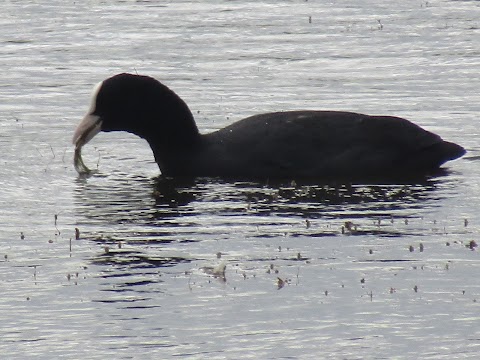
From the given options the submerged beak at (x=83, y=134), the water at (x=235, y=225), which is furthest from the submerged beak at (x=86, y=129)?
the water at (x=235, y=225)

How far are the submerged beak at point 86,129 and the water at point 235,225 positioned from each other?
0.32 meters

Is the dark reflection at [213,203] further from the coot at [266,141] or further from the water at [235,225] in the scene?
the coot at [266,141]

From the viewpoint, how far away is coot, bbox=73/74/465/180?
44.9 feet

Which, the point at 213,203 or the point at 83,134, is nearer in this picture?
the point at 213,203

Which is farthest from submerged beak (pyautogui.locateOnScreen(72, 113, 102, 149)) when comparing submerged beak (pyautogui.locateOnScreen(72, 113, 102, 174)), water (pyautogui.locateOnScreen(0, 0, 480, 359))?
water (pyautogui.locateOnScreen(0, 0, 480, 359))

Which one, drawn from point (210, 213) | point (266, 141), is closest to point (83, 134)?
point (266, 141)

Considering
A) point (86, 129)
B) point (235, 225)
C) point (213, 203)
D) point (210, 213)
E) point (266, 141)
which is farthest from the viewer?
point (86, 129)

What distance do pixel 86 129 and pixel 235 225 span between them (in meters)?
2.96

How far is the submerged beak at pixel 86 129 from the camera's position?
14.2 m

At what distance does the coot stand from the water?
10.4 inches

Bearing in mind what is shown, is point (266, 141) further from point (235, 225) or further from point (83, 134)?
point (235, 225)

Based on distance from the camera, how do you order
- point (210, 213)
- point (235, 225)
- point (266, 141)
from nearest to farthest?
1. point (235, 225)
2. point (210, 213)
3. point (266, 141)

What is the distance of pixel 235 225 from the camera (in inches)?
460

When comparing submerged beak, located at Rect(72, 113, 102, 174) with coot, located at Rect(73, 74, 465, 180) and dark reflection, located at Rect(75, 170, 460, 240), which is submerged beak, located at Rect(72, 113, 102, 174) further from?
dark reflection, located at Rect(75, 170, 460, 240)
